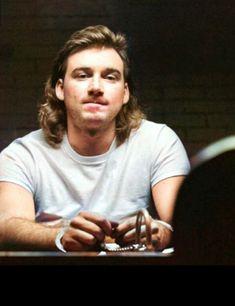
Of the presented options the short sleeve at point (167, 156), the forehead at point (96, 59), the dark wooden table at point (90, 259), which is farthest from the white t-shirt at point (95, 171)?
the dark wooden table at point (90, 259)

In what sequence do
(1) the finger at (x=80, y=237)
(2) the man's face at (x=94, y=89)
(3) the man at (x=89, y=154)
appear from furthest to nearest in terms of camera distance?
(2) the man's face at (x=94, y=89) → (3) the man at (x=89, y=154) → (1) the finger at (x=80, y=237)

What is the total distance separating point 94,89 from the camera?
91.0 inches

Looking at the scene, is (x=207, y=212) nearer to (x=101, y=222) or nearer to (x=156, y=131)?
(x=101, y=222)

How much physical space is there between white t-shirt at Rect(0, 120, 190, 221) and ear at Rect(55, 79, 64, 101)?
14 centimetres

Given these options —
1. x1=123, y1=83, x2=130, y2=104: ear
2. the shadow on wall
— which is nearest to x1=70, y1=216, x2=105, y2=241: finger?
the shadow on wall

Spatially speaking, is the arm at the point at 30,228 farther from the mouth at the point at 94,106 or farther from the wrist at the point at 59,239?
the mouth at the point at 94,106

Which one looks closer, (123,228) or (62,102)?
(123,228)

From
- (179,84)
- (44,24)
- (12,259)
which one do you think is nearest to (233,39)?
(179,84)

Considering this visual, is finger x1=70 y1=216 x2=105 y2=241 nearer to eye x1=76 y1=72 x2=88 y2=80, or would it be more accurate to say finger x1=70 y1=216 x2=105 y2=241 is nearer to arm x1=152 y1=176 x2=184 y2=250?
arm x1=152 y1=176 x2=184 y2=250

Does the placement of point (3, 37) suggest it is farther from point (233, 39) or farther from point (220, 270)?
point (220, 270)

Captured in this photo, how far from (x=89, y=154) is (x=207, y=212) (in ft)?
1.97

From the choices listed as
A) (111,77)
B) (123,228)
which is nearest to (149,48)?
(111,77)

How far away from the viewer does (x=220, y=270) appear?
184 cm

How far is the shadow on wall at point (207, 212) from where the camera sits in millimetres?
1790
